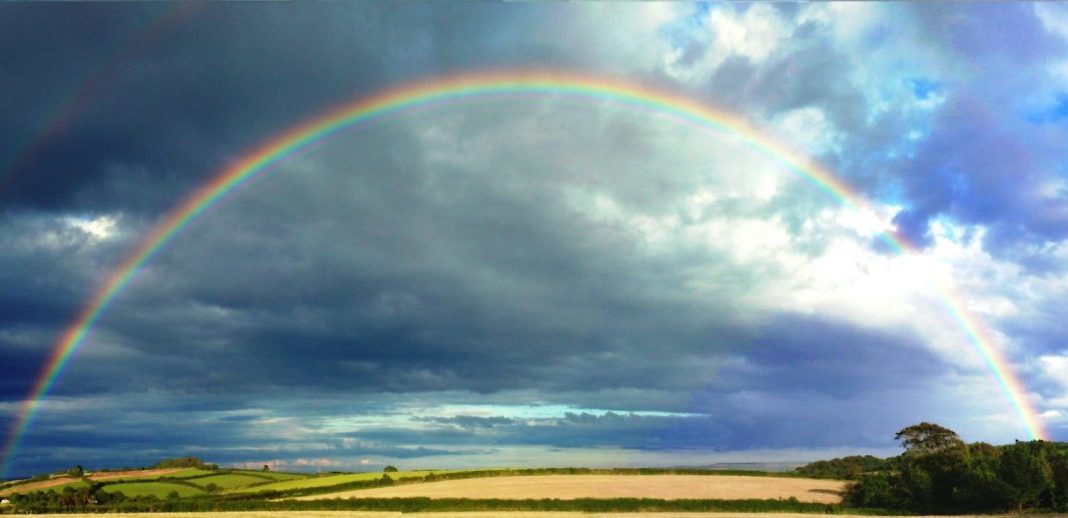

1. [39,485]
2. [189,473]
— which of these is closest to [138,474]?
[189,473]

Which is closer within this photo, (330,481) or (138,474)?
(330,481)

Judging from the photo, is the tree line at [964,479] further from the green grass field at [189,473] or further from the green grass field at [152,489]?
the green grass field at [189,473]

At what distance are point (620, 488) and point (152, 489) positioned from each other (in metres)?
90.8

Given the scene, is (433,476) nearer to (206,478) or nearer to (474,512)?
(474,512)

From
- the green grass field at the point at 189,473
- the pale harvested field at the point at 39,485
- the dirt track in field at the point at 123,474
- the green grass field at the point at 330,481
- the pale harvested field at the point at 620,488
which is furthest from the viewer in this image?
the green grass field at the point at 189,473

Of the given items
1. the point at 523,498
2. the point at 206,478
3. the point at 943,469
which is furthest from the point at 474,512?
the point at 206,478

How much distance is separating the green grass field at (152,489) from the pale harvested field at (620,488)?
44.7m

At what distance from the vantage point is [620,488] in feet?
331

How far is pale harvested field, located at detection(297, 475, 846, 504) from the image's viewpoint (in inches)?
3713

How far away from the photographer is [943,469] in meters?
85.7

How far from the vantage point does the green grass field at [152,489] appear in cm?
13312

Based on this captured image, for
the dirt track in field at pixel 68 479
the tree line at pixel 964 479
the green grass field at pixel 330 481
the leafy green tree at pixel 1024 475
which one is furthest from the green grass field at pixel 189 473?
the leafy green tree at pixel 1024 475

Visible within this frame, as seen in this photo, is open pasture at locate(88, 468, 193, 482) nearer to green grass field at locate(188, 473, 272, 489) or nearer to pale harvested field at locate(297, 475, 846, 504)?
green grass field at locate(188, 473, 272, 489)

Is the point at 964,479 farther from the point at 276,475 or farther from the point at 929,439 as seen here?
the point at 276,475
